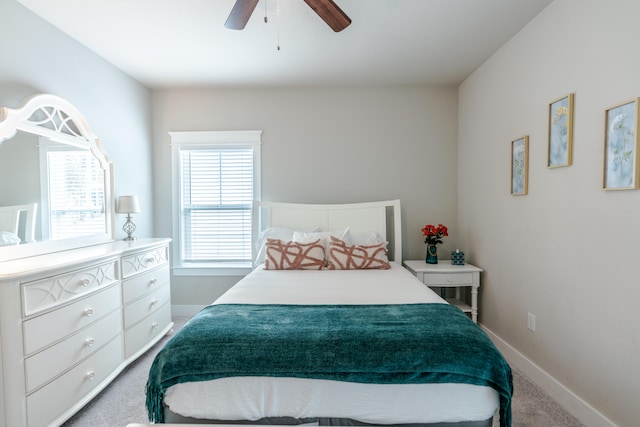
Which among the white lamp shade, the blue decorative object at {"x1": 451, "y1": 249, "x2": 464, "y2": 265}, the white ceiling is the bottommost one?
the blue decorative object at {"x1": 451, "y1": 249, "x2": 464, "y2": 265}

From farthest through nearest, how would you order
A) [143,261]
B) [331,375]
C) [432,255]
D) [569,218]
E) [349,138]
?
[349,138] < [432,255] < [143,261] < [569,218] < [331,375]

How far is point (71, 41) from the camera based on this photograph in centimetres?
257

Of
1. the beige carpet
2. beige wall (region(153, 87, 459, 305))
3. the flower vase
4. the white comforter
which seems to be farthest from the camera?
beige wall (region(153, 87, 459, 305))

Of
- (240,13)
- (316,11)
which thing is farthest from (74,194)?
(316,11)

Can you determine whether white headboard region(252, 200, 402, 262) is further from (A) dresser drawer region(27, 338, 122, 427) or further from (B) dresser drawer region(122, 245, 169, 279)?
(A) dresser drawer region(27, 338, 122, 427)

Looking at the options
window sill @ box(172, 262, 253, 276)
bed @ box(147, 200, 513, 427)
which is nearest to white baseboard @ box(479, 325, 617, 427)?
bed @ box(147, 200, 513, 427)

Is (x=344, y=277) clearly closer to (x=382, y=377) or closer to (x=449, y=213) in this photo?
(x=382, y=377)

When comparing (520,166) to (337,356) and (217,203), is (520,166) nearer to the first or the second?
(337,356)

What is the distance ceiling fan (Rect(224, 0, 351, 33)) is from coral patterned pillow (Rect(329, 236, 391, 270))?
5.82ft

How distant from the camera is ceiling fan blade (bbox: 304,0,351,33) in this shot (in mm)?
1723

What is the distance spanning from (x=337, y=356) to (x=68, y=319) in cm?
163

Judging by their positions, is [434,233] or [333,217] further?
[333,217]

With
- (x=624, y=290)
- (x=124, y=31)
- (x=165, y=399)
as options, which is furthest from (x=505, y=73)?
(x=165, y=399)

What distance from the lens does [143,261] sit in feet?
9.02
